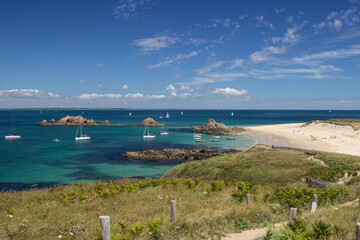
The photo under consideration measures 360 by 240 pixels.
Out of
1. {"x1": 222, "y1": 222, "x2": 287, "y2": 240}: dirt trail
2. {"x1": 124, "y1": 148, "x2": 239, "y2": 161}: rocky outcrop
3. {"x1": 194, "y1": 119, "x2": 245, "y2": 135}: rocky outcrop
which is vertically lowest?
{"x1": 124, "y1": 148, "x2": 239, "y2": 161}: rocky outcrop

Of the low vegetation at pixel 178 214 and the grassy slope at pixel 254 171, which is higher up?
the low vegetation at pixel 178 214

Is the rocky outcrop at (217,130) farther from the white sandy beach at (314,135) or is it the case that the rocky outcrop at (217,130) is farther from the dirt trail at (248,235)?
the dirt trail at (248,235)

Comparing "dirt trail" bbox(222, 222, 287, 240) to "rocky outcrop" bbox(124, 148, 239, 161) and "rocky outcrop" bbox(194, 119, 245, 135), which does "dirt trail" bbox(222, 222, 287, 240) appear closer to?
"rocky outcrop" bbox(124, 148, 239, 161)

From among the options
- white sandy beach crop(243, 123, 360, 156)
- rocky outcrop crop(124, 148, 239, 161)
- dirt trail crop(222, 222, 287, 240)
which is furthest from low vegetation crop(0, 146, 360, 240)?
white sandy beach crop(243, 123, 360, 156)

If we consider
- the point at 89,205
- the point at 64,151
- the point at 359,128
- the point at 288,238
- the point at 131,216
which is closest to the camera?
the point at 288,238

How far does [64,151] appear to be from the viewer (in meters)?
56.9

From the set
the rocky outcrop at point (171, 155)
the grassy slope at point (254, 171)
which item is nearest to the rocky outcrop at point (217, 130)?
the rocky outcrop at point (171, 155)

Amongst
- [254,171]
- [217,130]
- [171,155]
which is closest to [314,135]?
[217,130]

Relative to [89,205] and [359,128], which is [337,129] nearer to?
[359,128]

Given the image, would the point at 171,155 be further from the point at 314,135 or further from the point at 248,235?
the point at 314,135

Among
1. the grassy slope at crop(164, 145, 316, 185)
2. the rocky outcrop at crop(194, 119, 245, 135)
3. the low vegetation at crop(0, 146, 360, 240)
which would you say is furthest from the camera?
the rocky outcrop at crop(194, 119, 245, 135)

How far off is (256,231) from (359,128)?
3585 inches

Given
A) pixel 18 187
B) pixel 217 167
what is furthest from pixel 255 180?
pixel 18 187

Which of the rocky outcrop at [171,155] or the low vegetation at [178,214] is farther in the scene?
the rocky outcrop at [171,155]
